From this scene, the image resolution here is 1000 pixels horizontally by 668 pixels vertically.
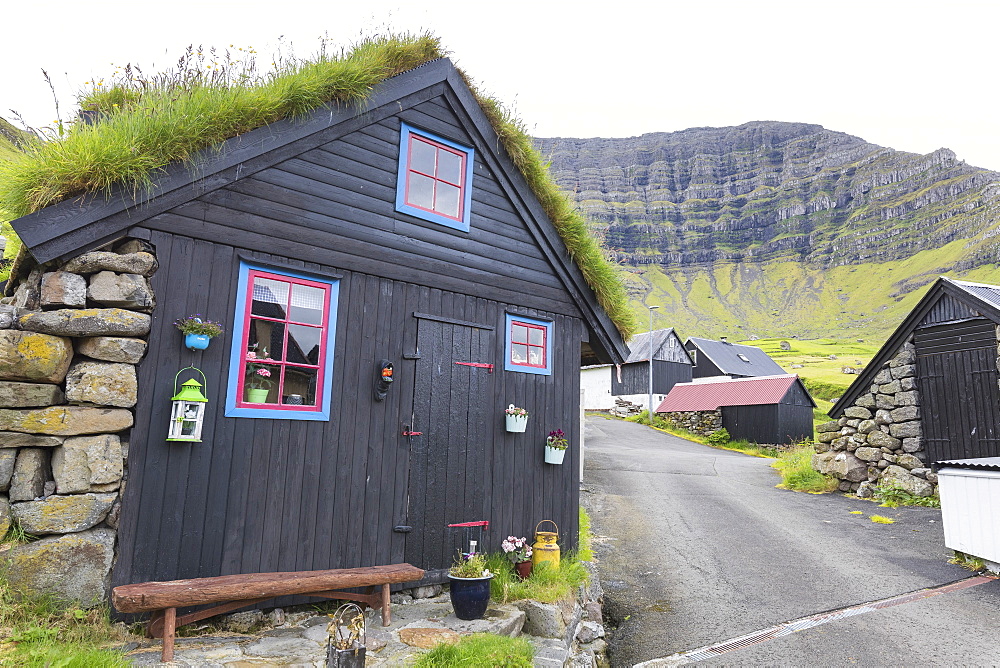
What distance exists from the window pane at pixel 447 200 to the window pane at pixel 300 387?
262 cm

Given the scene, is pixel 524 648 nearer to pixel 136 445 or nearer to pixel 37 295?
pixel 136 445

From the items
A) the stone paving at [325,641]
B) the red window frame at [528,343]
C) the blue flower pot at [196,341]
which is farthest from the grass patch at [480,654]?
the red window frame at [528,343]

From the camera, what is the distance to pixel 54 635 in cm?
422

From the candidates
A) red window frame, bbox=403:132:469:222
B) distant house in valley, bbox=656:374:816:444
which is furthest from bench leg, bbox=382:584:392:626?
distant house in valley, bbox=656:374:816:444

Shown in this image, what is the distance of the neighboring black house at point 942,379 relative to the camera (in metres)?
12.5

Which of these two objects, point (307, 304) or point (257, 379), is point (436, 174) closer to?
point (307, 304)

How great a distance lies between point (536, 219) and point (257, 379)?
13.9ft

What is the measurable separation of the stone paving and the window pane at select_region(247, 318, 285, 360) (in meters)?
2.39

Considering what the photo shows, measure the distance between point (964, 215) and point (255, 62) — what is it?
150 m

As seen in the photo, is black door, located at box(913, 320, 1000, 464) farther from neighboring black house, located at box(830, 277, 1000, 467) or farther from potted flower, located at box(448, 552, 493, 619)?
potted flower, located at box(448, 552, 493, 619)

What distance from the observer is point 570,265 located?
849 centimetres

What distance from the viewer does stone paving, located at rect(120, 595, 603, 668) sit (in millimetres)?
4523

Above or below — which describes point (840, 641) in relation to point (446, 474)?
below

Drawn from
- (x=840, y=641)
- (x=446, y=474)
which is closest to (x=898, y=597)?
(x=840, y=641)
